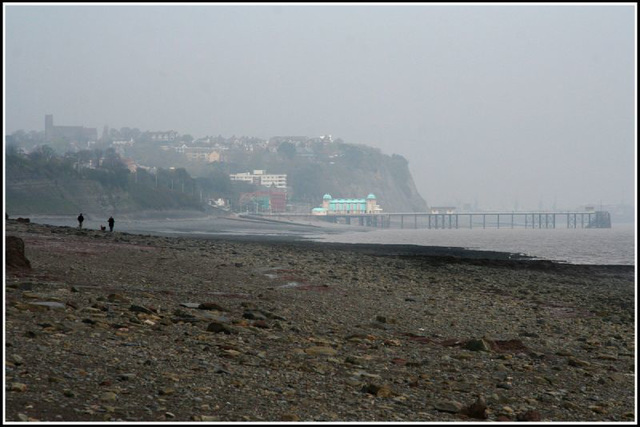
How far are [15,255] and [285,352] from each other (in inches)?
355

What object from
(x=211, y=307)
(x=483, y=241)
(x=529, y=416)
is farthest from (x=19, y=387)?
(x=483, y=241)

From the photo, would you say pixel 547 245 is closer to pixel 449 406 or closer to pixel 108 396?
pixel 449 406

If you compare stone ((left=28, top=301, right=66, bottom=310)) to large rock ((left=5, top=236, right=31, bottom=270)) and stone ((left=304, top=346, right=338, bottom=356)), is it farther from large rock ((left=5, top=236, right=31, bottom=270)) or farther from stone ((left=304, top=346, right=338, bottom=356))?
large rock ((left=5, top=236, right=31, bottom=270))

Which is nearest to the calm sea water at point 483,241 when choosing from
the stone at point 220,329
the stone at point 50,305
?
the stone at point 220,329

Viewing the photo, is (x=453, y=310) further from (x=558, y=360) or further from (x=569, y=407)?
(x=569, y=407)

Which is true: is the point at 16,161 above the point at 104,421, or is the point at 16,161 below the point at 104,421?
above

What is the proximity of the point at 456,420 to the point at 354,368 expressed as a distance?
87.7 inches

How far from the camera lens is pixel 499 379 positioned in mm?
10977

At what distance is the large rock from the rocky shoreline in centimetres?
14

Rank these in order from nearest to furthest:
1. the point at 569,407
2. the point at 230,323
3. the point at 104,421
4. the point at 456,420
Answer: the point at 104,421
the point at 456,420
the point at 569,407
the point at 230,323

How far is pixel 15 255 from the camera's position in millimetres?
17703

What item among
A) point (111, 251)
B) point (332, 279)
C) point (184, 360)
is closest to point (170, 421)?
point (184, 360)

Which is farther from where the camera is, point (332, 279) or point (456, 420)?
point (332, 279)

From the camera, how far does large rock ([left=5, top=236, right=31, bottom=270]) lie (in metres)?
17.4
